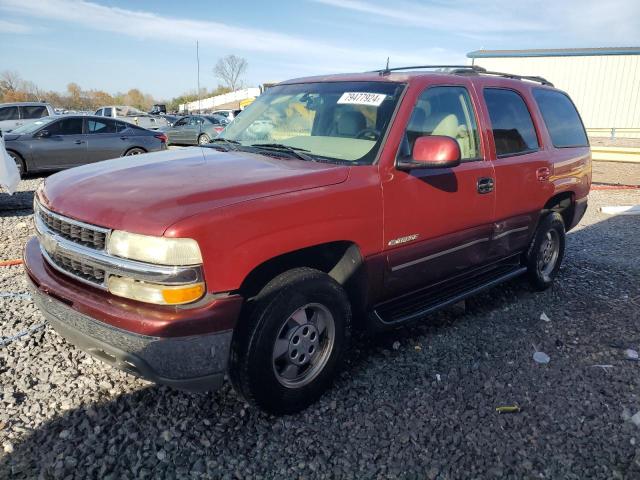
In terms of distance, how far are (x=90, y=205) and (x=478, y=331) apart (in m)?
2.96

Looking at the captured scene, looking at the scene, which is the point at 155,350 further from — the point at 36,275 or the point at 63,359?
the point at 63,359

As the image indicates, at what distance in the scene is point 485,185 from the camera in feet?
12.1

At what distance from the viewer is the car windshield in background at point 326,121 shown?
124 inches

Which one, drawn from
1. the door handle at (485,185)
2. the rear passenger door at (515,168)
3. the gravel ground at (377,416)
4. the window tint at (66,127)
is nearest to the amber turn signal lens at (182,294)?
the gravel ground at (377,416)

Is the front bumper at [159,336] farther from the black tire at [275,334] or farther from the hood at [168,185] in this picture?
the hood at [168,185]

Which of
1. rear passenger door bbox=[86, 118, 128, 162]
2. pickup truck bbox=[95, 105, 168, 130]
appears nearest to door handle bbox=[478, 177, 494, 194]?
rear passenger door bbox=[86, 118, 128, 162]

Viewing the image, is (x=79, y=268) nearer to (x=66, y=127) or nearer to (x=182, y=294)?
(x=182, y=294)

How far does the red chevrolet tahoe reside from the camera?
7.47 feet

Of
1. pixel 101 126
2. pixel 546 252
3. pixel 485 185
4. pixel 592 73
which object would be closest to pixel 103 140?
pixel 101 126

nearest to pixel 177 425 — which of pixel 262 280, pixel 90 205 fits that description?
pixel 262 280

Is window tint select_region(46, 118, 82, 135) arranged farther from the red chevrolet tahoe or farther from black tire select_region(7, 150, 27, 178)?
Answer: the red chevrolet tahoe

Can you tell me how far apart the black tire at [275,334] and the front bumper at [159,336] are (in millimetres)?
140

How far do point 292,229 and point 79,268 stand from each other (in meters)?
1.11

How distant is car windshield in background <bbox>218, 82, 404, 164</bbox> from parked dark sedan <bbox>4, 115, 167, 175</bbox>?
8836 millimetres
